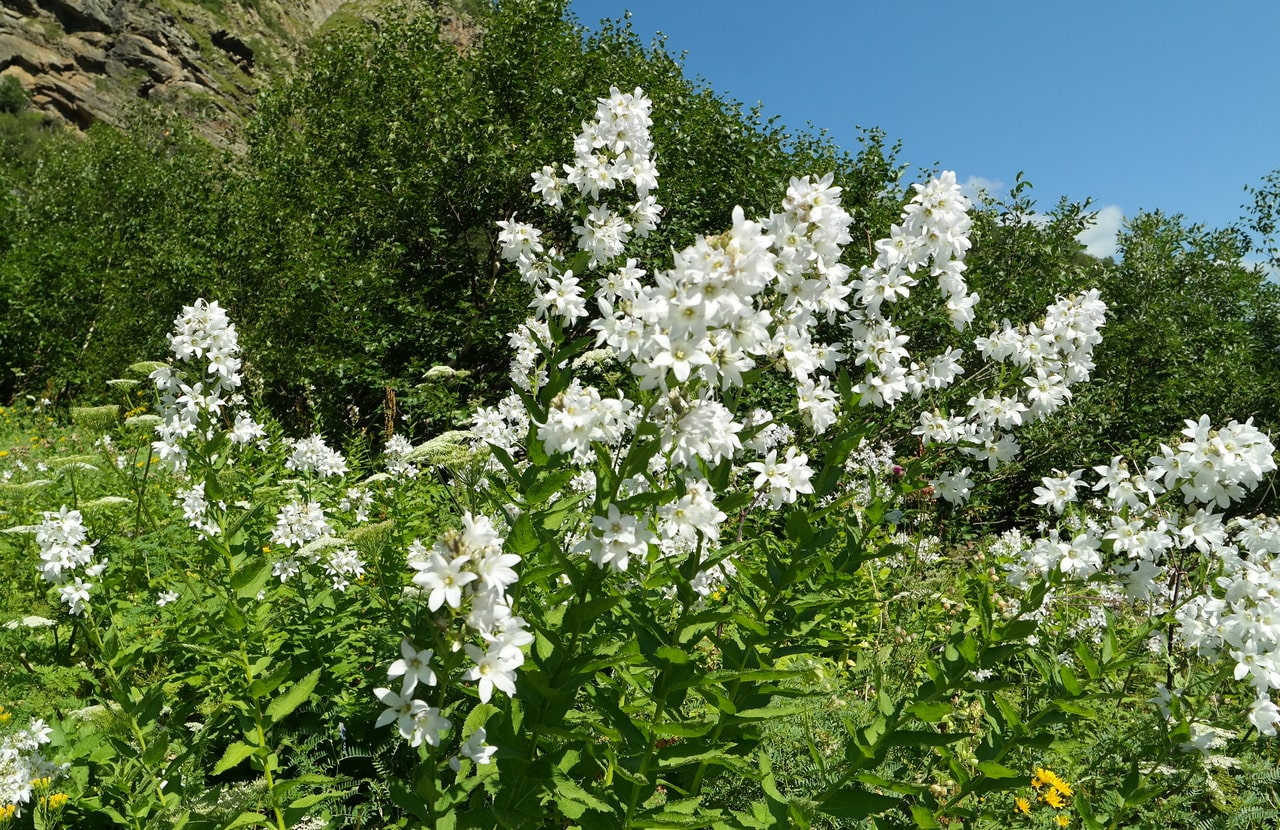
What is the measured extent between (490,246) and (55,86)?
190 ft

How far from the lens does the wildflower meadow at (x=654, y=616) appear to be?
6.56ft

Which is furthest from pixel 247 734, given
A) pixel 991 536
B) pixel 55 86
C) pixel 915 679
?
pixel 55 86

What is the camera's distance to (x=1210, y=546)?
2764 millimetres

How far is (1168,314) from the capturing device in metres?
11.6

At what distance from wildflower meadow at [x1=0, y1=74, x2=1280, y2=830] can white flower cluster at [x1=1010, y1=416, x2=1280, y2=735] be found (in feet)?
0.04

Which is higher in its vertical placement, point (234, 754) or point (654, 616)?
point (654, 616)

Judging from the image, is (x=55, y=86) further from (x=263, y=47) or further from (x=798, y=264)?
(x=798, y=264)

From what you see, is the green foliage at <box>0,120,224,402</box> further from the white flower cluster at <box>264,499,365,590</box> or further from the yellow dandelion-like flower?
the yellow dandelion-like flower

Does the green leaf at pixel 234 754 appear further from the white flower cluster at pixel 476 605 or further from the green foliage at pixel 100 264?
the green foliage at pixel 100 264

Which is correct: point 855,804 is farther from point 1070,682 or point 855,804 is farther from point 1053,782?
point 1053,782

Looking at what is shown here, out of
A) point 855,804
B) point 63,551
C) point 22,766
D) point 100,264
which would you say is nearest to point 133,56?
point 100,264

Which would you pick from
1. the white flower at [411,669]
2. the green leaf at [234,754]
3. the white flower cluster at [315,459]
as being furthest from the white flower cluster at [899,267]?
the white flower cluster at [315,459]

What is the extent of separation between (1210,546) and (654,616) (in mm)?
2118

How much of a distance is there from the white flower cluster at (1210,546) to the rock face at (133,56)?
1899 inches
